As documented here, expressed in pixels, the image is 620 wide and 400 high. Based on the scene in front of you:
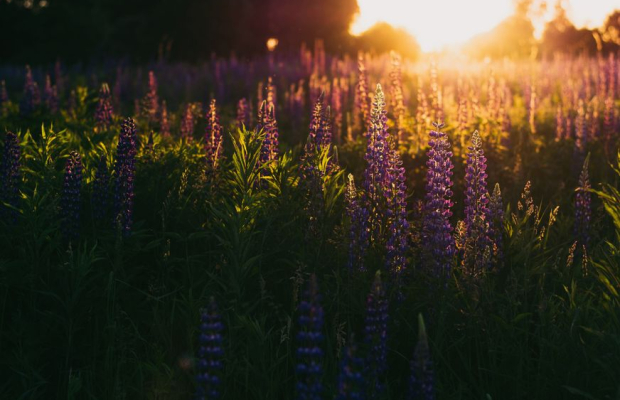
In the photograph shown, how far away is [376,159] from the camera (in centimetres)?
410

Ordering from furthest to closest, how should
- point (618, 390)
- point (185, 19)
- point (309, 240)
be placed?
1. point (185, 19)
2. point (309, 240)
3. point (618, 390)

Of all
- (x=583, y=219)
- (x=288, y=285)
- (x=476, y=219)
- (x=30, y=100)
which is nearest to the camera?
(x=476, y=219)

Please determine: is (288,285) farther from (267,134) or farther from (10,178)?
(10,178)

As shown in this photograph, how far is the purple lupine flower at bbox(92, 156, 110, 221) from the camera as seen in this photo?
4258 millimetres

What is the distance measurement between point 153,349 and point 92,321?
488 mm

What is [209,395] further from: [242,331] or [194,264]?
[194,264]

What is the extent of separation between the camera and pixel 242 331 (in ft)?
11.4

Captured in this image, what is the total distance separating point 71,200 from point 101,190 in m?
0.27

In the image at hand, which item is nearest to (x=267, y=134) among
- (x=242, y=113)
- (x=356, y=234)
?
(x=356, y=234)

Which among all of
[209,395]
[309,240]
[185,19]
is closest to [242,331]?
[309,240]

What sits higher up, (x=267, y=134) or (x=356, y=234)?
(x=267, y=134)

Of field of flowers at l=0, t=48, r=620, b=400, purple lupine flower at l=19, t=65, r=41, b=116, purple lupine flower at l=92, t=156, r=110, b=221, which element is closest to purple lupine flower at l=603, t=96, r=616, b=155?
field of flowers at l=0, t=48, r=620, b=400

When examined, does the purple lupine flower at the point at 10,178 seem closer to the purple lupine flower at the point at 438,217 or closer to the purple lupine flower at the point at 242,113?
the purple lupine flower at the point at 242,113

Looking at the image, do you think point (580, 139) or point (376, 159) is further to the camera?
point (580, 139)
